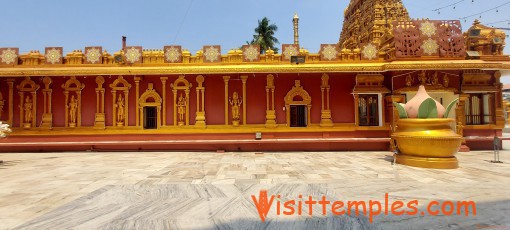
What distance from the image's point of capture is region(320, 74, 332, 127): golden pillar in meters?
14.2

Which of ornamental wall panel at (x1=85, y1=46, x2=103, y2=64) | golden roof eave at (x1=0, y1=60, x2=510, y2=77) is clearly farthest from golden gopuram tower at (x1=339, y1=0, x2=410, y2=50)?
ornamental wall panel at (x1=85, y1=46, x2=103, y2=64)

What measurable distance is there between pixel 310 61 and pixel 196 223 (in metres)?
11.9

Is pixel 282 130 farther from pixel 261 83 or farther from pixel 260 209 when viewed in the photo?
pixel 260 209

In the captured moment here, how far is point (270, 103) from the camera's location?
14.4 m

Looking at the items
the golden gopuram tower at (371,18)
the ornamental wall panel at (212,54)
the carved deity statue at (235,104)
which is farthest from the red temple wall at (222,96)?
the golden gopuram tower at (371,18)

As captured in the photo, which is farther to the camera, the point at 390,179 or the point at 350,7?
A: the point at 350,7

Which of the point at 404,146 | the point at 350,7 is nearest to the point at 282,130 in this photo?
the point at 404,146

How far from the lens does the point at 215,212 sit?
4695 millimetres

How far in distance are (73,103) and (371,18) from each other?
25.8 metres

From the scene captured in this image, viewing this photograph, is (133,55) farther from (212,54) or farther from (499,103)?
(499,103)

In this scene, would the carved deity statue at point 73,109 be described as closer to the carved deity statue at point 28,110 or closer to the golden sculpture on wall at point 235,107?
the carved deity statue at point 28,110

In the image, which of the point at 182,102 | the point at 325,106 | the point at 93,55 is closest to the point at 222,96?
the point at 182,102

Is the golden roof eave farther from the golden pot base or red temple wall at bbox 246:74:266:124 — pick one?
the golden pot base

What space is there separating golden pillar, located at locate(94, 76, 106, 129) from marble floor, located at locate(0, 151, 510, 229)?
4.89m
